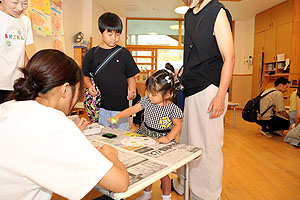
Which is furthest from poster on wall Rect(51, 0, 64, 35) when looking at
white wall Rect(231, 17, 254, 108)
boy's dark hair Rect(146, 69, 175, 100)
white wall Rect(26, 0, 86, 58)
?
white wall Rect(231, 17, 254, 108)

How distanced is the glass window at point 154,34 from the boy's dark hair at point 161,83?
22.3 feet

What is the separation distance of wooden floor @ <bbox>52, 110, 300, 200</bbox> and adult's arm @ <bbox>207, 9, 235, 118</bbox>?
0.93 m

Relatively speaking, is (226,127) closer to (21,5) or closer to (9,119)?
(21,5)

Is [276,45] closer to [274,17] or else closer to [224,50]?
[274,17]

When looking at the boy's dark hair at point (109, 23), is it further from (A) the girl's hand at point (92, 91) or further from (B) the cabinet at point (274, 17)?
(B) the cabinet at point (274, 17)

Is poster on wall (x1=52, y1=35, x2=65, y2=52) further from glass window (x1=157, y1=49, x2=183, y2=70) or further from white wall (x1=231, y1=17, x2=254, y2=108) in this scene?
white wall (x1=231, y1=17, x2=254, y2=108)

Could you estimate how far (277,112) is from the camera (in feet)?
13.7

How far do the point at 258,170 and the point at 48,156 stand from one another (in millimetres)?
2430

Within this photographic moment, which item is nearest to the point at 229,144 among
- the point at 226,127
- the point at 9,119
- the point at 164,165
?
the point at 226,127

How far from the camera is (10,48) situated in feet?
4.83

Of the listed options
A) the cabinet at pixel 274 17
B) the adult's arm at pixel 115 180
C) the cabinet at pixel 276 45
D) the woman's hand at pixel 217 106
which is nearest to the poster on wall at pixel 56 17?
the woman's hand at pixel 217 106

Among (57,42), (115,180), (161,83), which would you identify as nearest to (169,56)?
(57,42)

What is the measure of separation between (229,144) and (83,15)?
483 centimetres

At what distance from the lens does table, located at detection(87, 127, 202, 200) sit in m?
0.66
